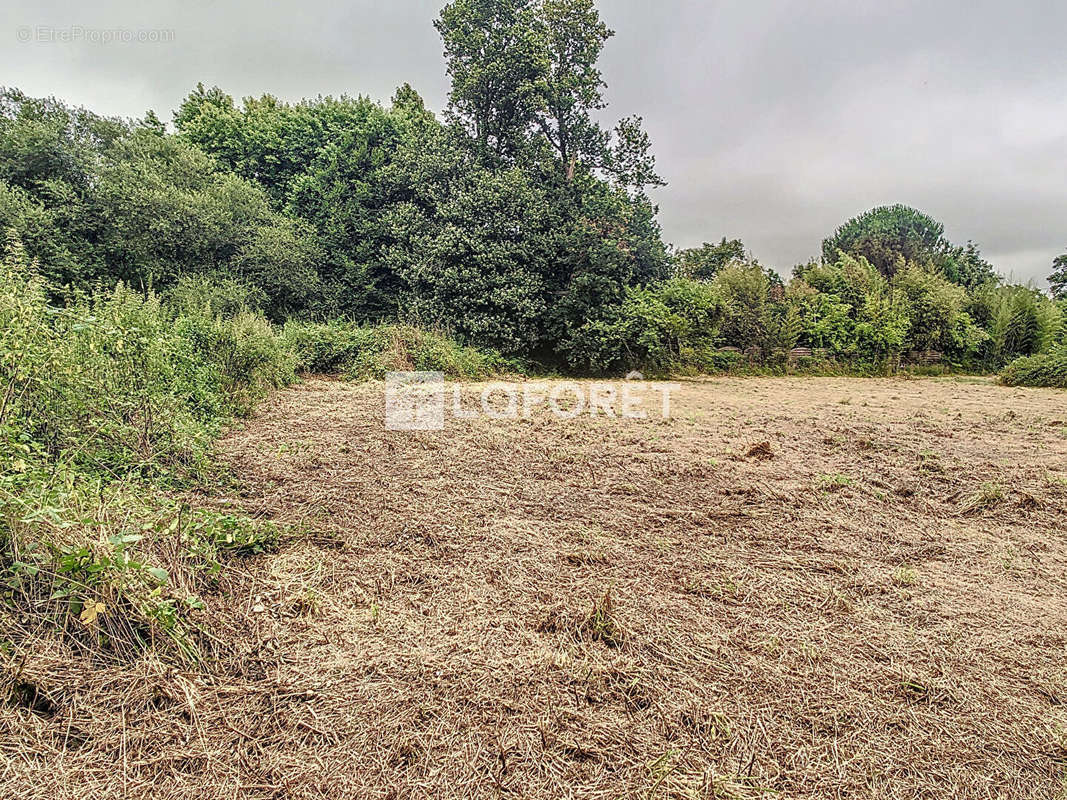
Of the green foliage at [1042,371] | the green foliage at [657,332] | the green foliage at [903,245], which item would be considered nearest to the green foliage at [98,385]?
the green foliage at [657,332]

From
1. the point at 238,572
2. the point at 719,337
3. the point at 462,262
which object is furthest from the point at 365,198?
the point at 238,572

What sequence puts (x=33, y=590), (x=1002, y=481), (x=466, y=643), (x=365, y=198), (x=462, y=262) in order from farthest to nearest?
(x=365, y=198)
(x=462, y=262)
(x=1002, y=481)
(x=466, y=643)
(x=33, y=590)

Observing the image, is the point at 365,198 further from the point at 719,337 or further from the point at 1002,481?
the point at 1002,481

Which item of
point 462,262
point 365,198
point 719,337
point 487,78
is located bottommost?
point 719,337

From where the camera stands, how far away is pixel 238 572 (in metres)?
1.87

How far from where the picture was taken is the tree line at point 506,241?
32.2 ft

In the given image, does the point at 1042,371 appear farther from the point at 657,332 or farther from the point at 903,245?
the point at 903,245

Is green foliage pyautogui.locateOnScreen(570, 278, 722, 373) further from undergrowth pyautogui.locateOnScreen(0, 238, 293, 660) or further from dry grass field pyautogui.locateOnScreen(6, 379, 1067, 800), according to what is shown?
undergrowth pyautogui.locateOnScreen(0, 238, 293, 660)

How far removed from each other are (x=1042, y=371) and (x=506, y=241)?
976cm

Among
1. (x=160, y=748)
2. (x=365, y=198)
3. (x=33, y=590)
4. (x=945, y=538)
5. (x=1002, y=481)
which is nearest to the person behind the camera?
(x=160, y=748)

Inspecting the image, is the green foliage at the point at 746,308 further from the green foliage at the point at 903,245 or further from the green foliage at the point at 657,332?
the green foliage at the point at 903,245

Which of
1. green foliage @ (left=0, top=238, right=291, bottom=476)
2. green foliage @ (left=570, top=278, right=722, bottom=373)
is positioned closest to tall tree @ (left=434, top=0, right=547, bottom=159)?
green foliage @ (left=570, top=278, right=722, bottom=373)

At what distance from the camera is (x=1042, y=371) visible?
8.80 m

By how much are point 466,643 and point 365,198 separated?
39.8 feet
